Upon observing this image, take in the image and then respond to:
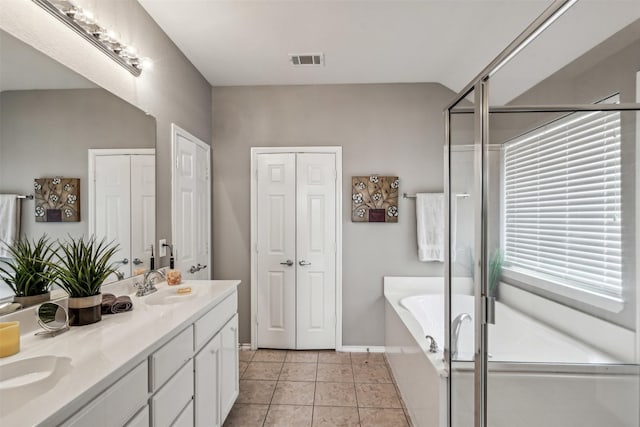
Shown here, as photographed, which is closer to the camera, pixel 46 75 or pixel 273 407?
pixel 46 75

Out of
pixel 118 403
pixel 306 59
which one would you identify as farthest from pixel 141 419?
pixel 306 59

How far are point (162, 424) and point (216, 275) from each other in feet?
6.69

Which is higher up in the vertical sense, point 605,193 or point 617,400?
point 605,193

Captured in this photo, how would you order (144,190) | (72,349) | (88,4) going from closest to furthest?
(72,349) < (88,4) < (144,190)

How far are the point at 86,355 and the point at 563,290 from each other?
1607 millimetres

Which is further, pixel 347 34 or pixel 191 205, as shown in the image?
pixel 191 205

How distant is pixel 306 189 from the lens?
3.17m

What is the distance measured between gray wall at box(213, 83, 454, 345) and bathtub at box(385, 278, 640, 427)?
4.74 feet

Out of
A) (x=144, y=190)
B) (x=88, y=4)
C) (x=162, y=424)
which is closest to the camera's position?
(x=162, y=424)

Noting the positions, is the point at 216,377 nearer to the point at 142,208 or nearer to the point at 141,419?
the point at 141,419

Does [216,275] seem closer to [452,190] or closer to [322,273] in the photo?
[322,273]

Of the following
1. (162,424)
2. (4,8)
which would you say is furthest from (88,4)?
(162,424)

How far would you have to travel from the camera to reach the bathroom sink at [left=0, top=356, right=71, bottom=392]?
0.94 meters

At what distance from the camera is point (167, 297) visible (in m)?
1.87
